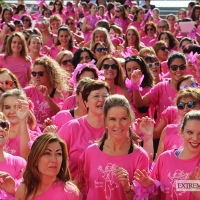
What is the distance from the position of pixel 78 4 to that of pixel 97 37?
7.71m

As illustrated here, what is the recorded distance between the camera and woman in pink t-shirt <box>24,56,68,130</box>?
6.95 metres

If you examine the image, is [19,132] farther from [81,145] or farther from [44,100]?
[44,100]

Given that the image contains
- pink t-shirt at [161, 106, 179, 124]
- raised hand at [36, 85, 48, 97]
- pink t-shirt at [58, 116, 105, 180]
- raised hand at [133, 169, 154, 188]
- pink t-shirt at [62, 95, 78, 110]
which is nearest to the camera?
raised hand at [133, 169, 154, 188]

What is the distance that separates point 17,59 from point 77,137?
13.2 feet

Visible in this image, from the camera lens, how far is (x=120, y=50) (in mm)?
9359

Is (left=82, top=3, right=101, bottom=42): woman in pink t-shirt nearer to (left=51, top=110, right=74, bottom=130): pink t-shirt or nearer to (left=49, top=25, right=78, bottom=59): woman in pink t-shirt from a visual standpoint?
(left=49, top=25, right=78, bottom=59): woman in pink t-shirt

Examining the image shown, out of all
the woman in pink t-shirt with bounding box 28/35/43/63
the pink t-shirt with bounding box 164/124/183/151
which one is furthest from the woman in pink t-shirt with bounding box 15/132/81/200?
the woman in pink t-shirt with bounding box 28/35/43/63

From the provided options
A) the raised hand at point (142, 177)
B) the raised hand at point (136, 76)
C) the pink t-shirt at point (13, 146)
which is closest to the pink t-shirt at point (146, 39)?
the raised hand at point (136, 76)

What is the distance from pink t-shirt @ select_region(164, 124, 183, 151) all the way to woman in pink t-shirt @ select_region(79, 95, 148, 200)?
58 centimetres

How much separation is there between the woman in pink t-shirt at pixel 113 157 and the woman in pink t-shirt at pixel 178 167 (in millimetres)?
118

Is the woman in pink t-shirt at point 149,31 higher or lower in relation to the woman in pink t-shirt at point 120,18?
lower

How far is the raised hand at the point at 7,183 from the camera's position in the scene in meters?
4.36

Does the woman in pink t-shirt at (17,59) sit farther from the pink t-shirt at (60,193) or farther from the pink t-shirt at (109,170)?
the pink t-shirt at (60,193)

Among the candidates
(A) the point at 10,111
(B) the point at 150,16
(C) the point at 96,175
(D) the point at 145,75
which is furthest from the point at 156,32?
(C) the point at 96,175
